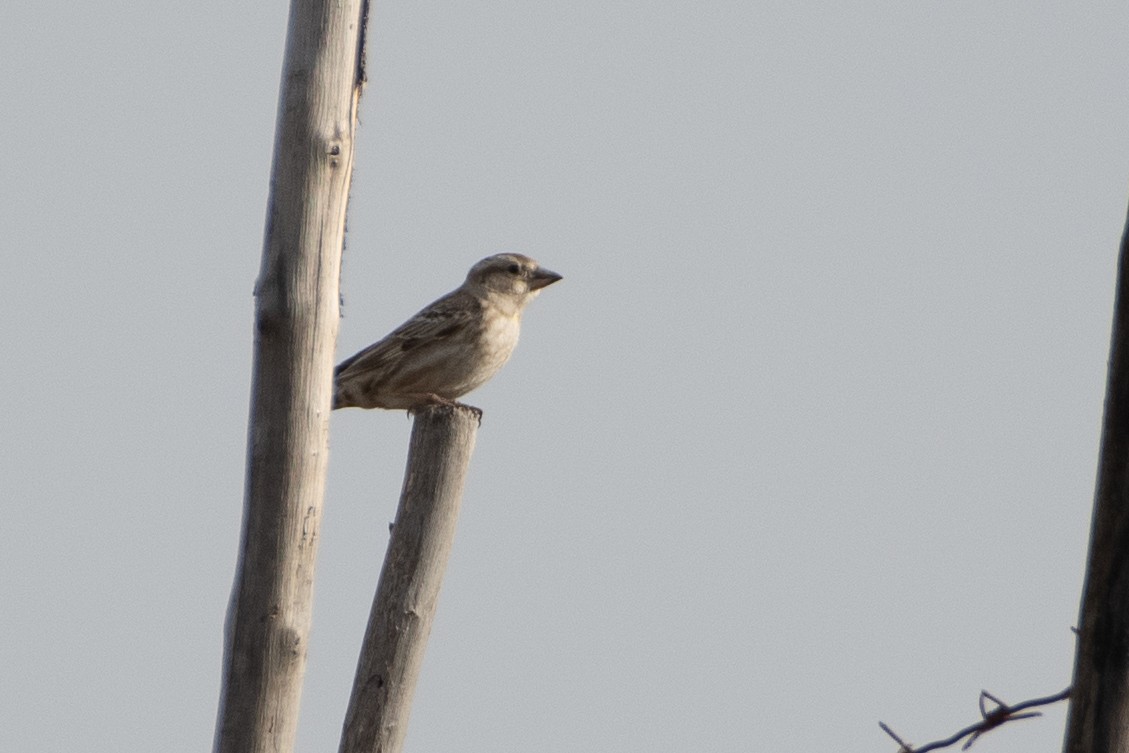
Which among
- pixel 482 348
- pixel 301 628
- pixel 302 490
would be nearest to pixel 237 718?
pixel 301 628

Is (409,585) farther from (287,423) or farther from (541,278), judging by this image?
(541,278)

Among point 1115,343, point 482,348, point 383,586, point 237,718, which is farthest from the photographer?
point 482,348

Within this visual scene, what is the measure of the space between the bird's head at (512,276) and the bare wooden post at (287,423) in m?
6.33

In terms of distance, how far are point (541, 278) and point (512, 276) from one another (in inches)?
9.0

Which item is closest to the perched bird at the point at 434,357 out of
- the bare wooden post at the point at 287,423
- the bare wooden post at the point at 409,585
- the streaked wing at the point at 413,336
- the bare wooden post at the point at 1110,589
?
the streaked wing at the point at 413,336

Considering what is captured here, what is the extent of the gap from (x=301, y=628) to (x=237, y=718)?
0.32m

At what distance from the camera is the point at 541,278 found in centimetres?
1145

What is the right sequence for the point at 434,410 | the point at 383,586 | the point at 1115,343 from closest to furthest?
the point at 1115,343 → the point at 383,586 → the point at 434,410

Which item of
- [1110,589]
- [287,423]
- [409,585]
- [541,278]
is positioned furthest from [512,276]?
[1110,589]

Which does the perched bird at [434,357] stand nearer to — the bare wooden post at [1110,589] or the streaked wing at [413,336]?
the streaked wing at [413,336]

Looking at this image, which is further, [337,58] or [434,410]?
[434,410]

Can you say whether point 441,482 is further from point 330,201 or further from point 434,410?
point 330,201

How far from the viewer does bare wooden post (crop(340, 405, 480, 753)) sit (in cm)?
511

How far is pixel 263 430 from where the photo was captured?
470cm
